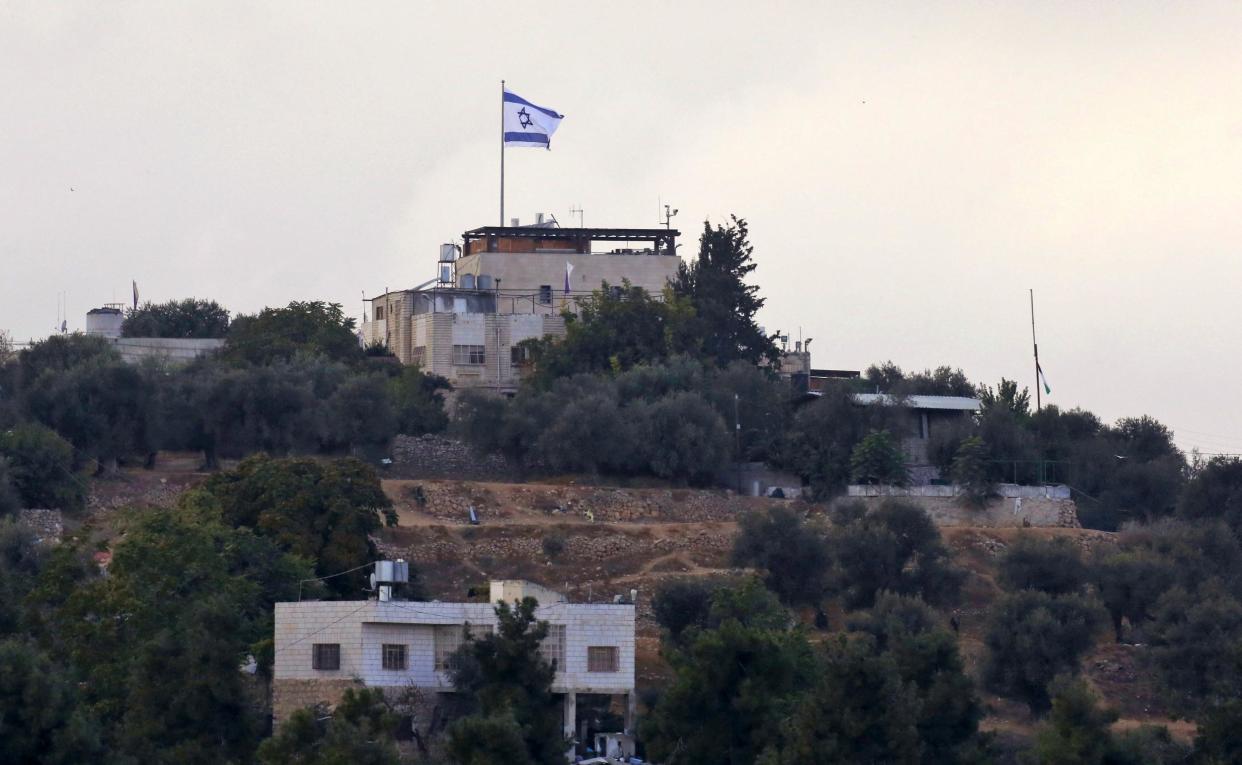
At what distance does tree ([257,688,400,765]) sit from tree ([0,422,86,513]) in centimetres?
2355

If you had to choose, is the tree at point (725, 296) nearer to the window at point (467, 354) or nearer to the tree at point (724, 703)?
the window at point (467, 354)

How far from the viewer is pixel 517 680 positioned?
149 ft

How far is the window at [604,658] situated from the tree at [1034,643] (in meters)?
10.3

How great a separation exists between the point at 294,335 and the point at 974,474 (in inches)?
951

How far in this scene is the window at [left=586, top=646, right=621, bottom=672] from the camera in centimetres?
4906

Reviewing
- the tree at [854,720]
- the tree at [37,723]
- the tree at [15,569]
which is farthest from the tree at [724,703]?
the tree at [15,569]

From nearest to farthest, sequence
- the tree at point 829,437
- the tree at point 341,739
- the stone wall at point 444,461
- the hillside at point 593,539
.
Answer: the tree at point 341,739, the hillside at point 593,539, the tree at point 829,437, the stone wall at point 444,461

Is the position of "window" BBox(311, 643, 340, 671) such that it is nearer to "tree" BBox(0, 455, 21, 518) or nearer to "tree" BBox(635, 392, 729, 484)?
"tree" BBox(0, 455, 21, 518)

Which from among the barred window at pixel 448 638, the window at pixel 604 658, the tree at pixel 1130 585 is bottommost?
the window at pixel 604 658

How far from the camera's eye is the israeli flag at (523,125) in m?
84.8

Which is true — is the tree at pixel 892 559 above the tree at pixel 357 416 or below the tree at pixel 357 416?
below

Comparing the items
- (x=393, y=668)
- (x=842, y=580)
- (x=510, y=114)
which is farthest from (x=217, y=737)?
(x=510, y=114)

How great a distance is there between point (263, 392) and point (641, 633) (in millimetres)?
17049

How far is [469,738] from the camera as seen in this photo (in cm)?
4112
